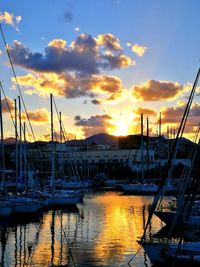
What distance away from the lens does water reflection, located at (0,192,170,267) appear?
984 inches

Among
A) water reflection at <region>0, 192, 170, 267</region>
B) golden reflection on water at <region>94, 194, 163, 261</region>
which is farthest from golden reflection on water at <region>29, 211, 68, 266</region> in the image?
golden reflection on water at <region>94, 194, 163, 261</region>

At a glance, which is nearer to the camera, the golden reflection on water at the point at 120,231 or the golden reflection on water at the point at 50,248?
the golden reflection on water at the point at 50,248

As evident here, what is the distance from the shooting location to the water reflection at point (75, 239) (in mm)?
25000

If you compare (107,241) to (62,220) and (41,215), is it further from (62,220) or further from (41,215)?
(41,215)

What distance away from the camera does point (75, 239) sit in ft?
104

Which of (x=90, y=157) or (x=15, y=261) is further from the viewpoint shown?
(x=90, y=157)

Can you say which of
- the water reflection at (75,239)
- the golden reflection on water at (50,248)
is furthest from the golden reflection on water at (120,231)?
the golden reflection on water at (50,248)

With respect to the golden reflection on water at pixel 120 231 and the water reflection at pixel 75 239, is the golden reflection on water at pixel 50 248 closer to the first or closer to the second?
the water reflection at pixel 75 239

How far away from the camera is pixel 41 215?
4556 centimetres

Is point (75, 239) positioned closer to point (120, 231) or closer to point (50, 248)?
point (50, 248)

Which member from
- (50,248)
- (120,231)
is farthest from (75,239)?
(120,231)

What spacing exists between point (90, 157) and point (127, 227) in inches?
5604

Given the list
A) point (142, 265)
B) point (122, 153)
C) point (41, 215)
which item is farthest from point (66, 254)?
point (122, 153)

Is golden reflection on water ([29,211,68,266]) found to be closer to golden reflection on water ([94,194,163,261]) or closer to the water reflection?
the water reflection
